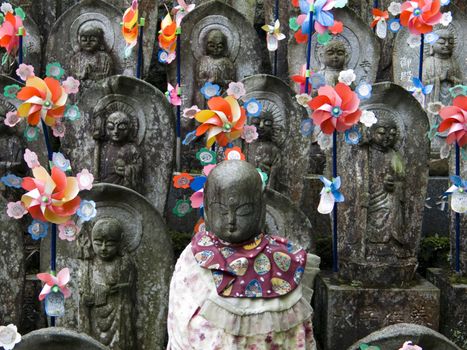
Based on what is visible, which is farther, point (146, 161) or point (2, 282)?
point (146, 161)

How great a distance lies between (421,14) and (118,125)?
2501mm

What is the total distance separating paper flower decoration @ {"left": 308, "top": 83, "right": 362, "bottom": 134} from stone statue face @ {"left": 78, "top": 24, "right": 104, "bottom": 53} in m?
3.16

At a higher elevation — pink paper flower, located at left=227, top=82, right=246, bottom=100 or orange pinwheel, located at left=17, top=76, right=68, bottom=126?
pink paper flower, located at left=227, top=82, right=246, bottom=100

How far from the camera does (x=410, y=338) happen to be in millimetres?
3883

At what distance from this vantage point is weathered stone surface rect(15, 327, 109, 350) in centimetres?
382

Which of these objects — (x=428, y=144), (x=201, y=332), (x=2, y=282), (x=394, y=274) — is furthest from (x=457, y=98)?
(x=2, y=282)

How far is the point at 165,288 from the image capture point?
4.69 meters

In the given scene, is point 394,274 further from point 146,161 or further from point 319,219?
point 146,161

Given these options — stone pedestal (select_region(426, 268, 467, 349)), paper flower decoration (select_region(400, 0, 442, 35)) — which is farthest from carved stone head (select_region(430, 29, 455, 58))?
stone pedestal (select_region(426, 268, 467, 349))

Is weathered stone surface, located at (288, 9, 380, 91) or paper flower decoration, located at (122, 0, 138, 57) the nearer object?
paper flower decoration, located at (122, 0, 138, 57)

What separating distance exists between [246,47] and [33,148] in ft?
8.06

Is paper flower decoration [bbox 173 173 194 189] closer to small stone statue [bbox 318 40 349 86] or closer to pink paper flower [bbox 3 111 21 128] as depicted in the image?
pink paper flower [bbox 3 111 21 128]

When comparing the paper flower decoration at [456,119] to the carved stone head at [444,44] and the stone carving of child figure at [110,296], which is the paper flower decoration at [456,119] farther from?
the carved stone head at [444,44]

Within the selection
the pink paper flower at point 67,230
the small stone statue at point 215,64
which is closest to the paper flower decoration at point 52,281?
the pink paper flower at point 67,230
